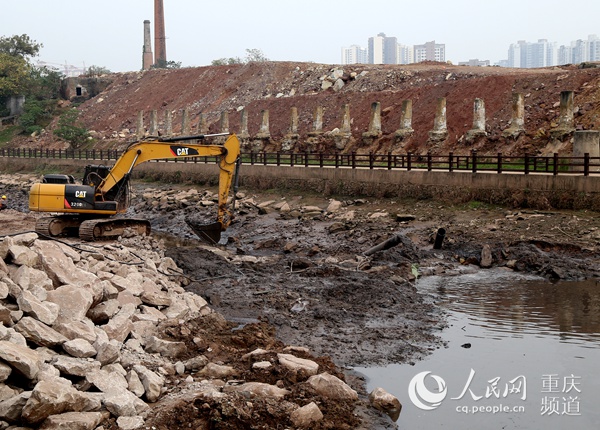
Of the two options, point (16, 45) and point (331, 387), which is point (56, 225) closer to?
point (331, 387)

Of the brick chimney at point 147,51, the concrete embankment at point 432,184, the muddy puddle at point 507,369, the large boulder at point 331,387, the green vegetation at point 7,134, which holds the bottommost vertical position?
the muddy puddle at point 507,369

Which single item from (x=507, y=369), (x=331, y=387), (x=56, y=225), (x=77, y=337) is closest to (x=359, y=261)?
(x=56, y=225)

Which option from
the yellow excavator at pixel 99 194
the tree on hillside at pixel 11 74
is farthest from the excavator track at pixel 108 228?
the tree on hillside at pixel 11 74

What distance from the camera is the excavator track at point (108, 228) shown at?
22.5m

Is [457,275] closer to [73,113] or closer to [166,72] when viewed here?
[73,113]

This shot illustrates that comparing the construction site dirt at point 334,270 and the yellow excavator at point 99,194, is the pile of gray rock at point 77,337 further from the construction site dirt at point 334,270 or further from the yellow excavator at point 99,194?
the yellow excavator at point 99,194

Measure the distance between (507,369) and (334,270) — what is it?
23.8ft

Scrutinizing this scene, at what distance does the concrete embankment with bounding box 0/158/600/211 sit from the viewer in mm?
24938

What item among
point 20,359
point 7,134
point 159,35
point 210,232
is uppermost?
point 159,35

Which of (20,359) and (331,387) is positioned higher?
(20,359)

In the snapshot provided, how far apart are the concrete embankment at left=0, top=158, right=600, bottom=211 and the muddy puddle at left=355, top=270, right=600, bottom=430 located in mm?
7804

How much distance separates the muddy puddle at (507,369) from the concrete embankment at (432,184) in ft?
25.6

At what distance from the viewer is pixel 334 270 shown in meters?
19.2

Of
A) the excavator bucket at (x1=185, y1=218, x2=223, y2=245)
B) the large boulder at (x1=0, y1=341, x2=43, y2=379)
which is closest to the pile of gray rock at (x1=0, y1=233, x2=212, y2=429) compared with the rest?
the large boulder at (x1=0, y1=341, x2=43, y2=379)
